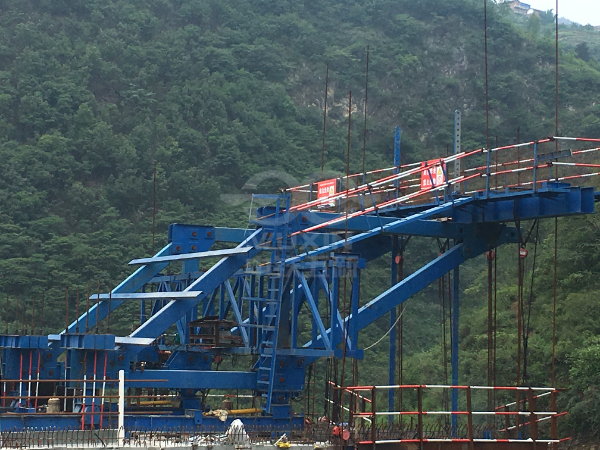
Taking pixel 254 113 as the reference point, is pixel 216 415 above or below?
below

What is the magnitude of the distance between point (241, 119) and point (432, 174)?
1494 inches

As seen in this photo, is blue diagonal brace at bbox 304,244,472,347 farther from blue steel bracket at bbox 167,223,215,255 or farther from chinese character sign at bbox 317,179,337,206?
chinese character sign at bbox 317,179,337,206

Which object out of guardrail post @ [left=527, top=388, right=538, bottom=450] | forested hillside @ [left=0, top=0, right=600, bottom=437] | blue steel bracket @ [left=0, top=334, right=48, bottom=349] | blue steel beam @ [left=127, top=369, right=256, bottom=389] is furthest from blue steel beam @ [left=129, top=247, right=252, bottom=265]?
forested hillside @ [left=0, top=0, right=600, bottom=437]

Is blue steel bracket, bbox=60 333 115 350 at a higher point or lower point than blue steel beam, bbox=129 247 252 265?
lower

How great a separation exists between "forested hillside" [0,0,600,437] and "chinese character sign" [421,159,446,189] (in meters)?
10.0

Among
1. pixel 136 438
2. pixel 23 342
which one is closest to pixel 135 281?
pixel 23 342

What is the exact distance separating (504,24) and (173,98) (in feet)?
98.3

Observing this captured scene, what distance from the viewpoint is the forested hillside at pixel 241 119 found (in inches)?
1769

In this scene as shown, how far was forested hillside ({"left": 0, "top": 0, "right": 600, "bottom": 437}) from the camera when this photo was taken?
147 ft

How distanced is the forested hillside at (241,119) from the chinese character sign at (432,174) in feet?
33.0

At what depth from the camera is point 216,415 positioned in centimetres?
1961

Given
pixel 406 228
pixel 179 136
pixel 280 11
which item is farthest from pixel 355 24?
pixel 406 228

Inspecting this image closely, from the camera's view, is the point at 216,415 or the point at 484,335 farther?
the point at 484,335

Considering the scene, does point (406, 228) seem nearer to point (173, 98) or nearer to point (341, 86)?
point (173, 98)
